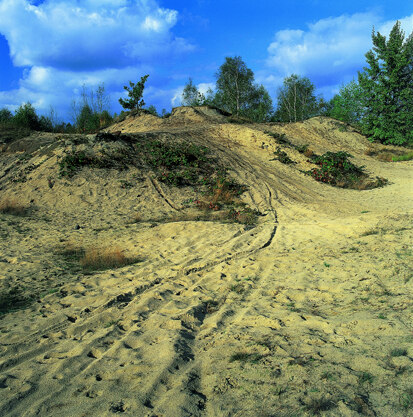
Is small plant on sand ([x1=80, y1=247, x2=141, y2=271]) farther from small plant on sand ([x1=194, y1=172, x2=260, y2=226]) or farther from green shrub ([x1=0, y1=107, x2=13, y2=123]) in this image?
Result: green shrub ([x1=0, y1=107, x2=13, y2=123])

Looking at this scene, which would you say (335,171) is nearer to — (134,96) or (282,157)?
(282,157)

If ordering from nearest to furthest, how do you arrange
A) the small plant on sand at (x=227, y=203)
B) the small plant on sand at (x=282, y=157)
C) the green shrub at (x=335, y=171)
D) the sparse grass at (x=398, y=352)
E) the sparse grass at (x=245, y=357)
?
1. the sparse grass at (x=398, y=352)
2. the sparse grass at (x=245, y=357)
3. the small plant on sand at (x=227, y=203)
4. the green shrub at (x=335, y=171)
5. the small plant on sand at (x=282, y=157)

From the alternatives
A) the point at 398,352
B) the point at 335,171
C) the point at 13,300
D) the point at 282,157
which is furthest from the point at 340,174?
the point at 13,300

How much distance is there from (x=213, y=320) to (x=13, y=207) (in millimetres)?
9252

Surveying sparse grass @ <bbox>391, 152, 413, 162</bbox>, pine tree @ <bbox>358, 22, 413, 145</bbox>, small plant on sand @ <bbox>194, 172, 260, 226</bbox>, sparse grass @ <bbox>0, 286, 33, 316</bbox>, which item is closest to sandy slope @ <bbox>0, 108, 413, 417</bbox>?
sparse grass @ <bbox>0, 286, 33, 316</bbox>

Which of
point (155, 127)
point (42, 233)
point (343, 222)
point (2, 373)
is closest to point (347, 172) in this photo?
point (343, 222)

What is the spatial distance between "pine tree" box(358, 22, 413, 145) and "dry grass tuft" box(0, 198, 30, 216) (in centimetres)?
2215

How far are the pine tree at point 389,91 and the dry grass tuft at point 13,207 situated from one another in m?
22.1

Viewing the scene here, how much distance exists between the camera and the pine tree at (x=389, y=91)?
2189cm

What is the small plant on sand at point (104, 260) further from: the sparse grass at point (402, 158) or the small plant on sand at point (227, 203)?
the sparse grass at point (402, 158)

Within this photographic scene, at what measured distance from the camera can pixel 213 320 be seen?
383cm

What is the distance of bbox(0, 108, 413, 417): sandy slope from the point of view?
2.36 meters

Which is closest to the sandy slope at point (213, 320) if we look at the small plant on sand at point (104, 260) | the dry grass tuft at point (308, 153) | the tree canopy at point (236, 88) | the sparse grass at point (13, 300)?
the sparse grass at point (13, 300)

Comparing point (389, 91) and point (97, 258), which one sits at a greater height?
point (389, 91)
